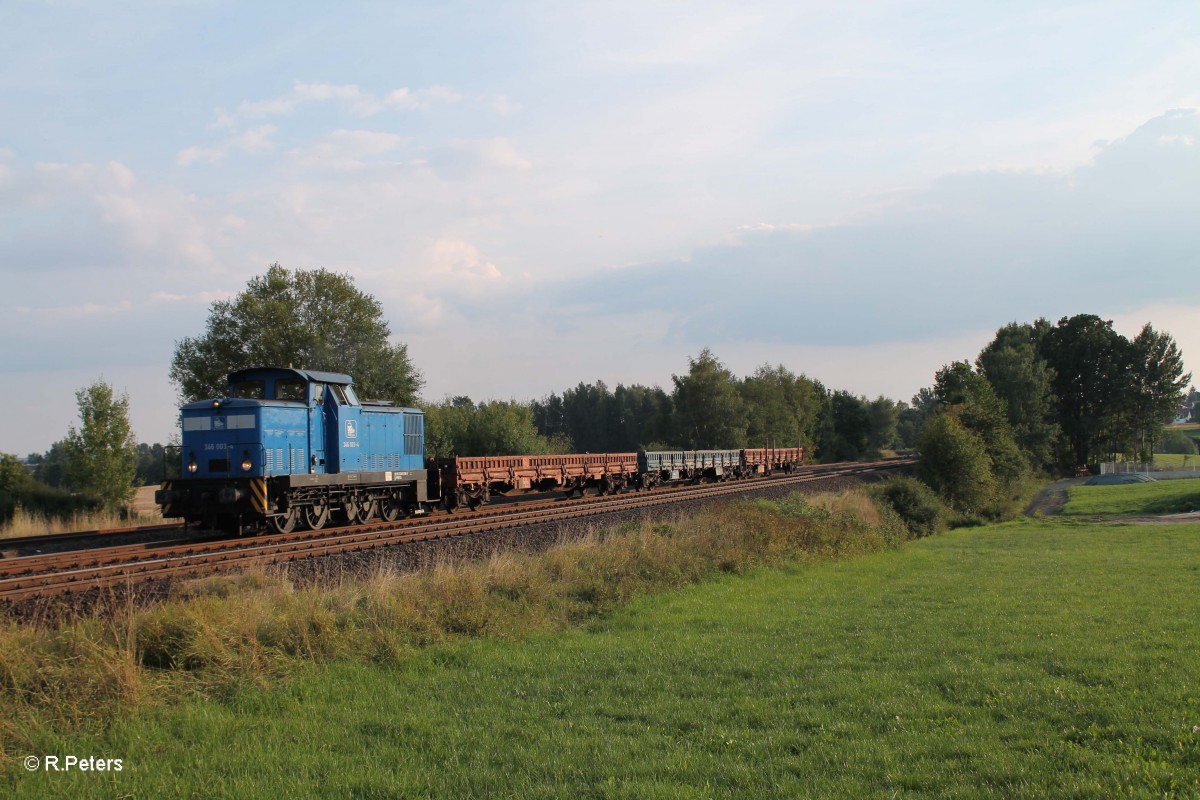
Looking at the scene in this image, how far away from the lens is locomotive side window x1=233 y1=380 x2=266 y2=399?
65.4ft

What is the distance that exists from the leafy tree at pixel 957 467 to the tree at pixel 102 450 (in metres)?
35.9

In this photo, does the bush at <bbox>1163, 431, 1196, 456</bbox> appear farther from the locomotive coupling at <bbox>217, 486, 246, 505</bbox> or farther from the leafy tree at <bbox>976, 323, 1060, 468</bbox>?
the locomotive coupling at <bbox>217, 486, 246, 505</bbox>

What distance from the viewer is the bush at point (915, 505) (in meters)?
31.6

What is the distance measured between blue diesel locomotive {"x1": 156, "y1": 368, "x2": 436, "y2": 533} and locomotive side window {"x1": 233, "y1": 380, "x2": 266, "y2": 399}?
1.0 inches

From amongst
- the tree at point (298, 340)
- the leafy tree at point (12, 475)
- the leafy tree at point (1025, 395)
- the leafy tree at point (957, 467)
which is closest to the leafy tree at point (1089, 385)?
the leafy tree at point (1025, 395)

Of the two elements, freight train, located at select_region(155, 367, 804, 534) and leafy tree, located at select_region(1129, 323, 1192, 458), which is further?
leafy tree, located at select_region(1129, 323, 1192, 458)

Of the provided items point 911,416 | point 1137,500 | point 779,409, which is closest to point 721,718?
point 1137,500

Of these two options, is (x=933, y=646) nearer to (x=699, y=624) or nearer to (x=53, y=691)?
(x=699, y=624)

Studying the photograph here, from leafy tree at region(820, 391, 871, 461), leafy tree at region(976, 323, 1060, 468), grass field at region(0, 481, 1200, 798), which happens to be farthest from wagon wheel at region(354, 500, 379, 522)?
leafy tree at region(820, 391, 871, 461)

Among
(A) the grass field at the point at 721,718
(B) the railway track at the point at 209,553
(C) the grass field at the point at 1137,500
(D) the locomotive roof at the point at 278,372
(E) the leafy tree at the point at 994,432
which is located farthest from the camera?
(E) the leafy tree at the point at 994,432

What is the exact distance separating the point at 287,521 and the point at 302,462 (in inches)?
57.5

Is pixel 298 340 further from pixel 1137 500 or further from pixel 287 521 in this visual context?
pixel 1137 500

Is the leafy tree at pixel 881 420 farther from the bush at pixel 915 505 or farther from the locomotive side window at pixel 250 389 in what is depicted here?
the locomotive side window at pixel 250 389

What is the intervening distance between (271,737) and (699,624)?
5890mm
